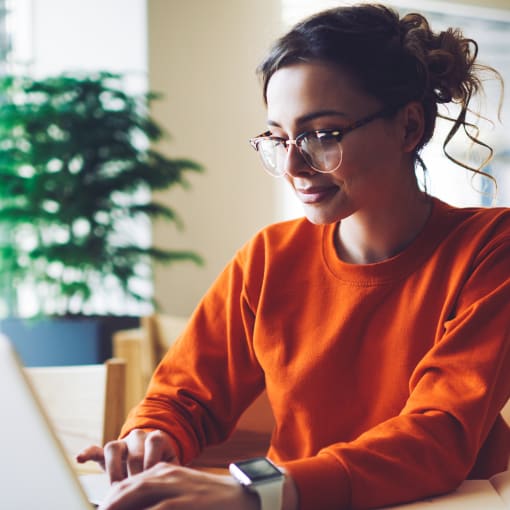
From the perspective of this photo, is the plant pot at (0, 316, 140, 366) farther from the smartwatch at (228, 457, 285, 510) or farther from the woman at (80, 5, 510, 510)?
the smartwatch at (228, 457, 285, 510)

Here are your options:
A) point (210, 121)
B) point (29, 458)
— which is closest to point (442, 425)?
point (29, 458)

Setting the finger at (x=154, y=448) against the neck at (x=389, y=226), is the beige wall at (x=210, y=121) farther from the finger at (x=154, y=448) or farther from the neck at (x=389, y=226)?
the finger at (x=154, y=448)

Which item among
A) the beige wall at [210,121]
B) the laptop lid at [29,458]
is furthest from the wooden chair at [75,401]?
the beige wall at [210,121]

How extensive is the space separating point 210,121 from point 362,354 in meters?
2.94

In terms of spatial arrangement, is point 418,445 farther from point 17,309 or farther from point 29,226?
point 17,309

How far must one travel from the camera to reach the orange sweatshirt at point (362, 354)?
84 centimetres

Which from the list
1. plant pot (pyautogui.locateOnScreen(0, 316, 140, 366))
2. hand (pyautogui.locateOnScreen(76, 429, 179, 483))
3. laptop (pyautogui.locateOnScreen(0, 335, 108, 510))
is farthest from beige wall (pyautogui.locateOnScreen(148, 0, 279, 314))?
laptop (pyautogui.locateOnScreen(0, 335, 108, 510))

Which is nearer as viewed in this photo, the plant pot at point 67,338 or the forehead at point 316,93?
the forehead at point 316,93

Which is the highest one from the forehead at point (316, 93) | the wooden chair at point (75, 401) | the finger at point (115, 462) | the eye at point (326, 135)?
the forehead at point (316, 93)

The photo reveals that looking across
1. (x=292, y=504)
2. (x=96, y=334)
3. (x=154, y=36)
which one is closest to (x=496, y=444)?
→ (x=292, y=504)

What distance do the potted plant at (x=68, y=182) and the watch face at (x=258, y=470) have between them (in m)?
2.44

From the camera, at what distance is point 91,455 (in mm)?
875

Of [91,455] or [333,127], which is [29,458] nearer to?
[91,455]

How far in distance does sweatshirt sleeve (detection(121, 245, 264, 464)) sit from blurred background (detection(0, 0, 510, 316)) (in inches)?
96.0
